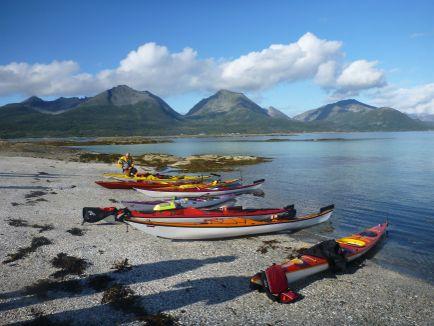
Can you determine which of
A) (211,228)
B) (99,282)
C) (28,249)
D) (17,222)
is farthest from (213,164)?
(99,282)

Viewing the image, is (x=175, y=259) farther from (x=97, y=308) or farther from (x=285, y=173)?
(x=285, y=173)

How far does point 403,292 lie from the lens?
42.2 ft

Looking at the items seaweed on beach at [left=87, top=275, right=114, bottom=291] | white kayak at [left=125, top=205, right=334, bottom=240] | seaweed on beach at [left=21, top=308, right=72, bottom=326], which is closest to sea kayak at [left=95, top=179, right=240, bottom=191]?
white kayak at [left=125, top=205, right=334, bottom=240]

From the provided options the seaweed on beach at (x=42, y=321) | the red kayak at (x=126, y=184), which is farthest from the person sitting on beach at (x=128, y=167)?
the seaweed on beach at (x=42, y=321)

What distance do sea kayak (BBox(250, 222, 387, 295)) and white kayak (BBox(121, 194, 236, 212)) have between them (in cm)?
877

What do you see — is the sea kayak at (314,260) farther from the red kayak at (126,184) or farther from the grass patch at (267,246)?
the red kayak at (126,184)

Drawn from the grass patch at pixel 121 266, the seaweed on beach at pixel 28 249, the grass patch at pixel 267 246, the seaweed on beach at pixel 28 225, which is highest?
the seaweed on beach at pixel 28 225

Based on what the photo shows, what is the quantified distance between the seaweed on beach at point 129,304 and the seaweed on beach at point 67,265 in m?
2.04

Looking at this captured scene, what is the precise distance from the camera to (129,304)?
11125mm

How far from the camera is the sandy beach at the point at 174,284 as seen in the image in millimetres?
10703

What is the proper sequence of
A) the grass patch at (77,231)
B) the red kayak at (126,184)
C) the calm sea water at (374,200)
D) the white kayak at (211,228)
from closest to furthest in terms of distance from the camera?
1. the calm sea water at (374,200)
2. the white kayak at (211,228)
3. the grass patch at (77,231)
4. the red kayak at (126,184)

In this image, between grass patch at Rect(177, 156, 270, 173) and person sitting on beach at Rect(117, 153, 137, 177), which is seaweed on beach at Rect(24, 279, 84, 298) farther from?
grass patch at Rect(177, 156, 270, 173)

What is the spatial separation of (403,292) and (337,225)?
916 cm

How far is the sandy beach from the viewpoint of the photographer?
35.1 ft
